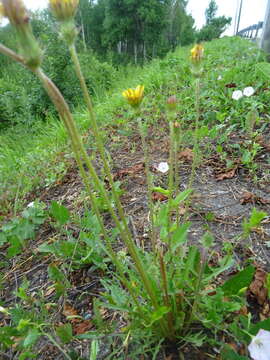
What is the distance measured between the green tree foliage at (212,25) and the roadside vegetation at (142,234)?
28.5 m

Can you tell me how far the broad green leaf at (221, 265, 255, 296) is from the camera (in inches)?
29.4

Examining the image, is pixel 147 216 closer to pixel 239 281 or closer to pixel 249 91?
pixel 239 281

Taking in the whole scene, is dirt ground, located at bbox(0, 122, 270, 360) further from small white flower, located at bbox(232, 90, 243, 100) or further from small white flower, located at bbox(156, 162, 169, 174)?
small white flower, located at bbox(232, 90, 243, 100)

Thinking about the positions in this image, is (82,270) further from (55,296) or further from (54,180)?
(54,180)

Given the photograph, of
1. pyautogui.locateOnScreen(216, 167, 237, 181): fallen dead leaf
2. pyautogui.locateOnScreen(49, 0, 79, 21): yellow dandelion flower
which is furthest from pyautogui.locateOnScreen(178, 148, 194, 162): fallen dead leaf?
pyautogui.locateOnScreen(49, 0, 79, 21): yellow dandelion flower

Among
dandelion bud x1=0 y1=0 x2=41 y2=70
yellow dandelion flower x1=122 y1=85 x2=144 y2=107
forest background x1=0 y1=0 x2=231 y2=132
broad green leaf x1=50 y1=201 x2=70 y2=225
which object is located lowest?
forest background x1=0 y1=0 x2=231 y2=132

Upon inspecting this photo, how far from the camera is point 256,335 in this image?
66 cm

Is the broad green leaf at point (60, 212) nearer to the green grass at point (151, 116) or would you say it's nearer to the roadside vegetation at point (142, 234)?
the roadside vegetation at point (142, 234)

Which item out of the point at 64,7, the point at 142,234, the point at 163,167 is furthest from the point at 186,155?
the point at 64,7

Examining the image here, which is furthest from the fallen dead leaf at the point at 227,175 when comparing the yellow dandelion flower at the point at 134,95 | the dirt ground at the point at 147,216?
the yellow dandelion flower at the point at 134,95

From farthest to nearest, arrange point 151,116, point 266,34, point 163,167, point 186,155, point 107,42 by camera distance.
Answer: point 107,42, point 266,34, point 151,116, point 186,155, point 163,167

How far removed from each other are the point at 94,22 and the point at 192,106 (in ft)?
90.3

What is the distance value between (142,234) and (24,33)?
0.96m

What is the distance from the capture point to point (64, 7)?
542mm
